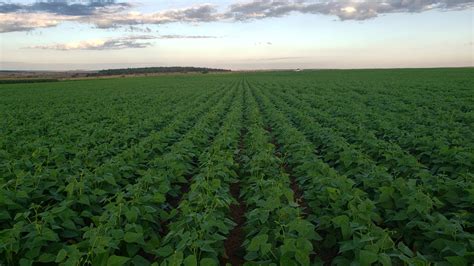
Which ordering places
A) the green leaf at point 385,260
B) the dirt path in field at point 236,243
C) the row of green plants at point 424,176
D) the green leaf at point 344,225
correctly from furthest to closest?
the row of green plants at point 424,176 < the dirt path in field at point 236,243 < the green leaf at point 344,225 < the green leaf at point 385,260

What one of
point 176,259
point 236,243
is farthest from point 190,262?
point 236,243

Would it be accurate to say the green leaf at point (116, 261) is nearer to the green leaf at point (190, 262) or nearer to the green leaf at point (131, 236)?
the green leaf at point (131, 236)

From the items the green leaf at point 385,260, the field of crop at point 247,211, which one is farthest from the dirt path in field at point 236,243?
the green leaf at point 385,260

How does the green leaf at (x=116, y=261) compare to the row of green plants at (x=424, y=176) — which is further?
the row of green plants at (x=424, y=176)

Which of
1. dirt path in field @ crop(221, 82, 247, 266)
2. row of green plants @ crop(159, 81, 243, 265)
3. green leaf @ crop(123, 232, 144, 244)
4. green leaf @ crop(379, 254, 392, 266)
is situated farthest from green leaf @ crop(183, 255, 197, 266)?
green leaf @ crop(379, 254, 392, 266)

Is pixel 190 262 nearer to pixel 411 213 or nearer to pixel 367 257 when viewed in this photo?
pixel 367 257

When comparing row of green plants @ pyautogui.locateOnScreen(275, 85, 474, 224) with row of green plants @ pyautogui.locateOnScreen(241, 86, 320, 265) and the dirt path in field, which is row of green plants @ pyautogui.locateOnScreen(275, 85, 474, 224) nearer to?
row of green plants @ pyautogui.locateOnScreen(241, 86, 320, 265)

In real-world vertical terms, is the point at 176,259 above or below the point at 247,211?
above

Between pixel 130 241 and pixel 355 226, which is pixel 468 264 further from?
pixel 130 241

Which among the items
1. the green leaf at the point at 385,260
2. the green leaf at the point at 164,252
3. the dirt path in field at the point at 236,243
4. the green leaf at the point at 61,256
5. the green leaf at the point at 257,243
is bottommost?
the dirt path in field at the point at 236,243

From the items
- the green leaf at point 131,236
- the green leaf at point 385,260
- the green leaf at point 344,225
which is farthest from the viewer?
the green leaf at point 344,225

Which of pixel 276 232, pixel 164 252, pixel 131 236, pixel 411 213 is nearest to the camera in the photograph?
pixel 164 252

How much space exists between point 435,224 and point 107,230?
3635 mm

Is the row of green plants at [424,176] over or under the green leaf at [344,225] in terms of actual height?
under
